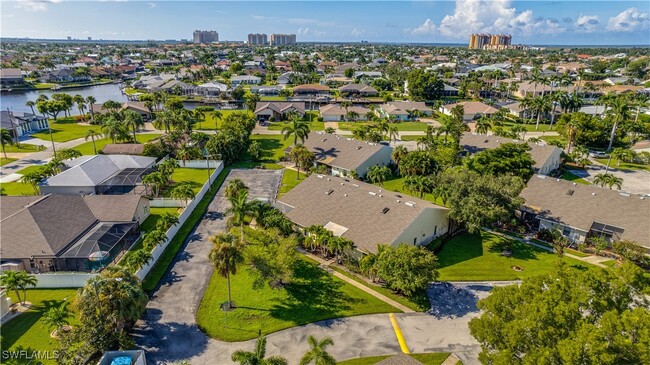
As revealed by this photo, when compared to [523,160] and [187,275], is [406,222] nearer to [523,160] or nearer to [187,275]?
[187,275]

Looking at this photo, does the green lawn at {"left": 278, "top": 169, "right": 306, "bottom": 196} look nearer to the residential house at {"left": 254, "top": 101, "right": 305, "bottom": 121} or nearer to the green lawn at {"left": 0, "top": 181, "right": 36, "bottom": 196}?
the green lawn at {"left": 0, "top": 181, "right": 36, "bottom": 196}

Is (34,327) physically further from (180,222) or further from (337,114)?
(337,114)

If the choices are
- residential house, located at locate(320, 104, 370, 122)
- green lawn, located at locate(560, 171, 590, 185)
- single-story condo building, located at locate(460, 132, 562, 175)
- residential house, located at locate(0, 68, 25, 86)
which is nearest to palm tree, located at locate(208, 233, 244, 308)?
single-story condo building, located at locate(460, 132, 562, 175)

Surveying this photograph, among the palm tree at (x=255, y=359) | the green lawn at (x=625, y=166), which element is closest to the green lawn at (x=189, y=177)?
the palm tree at (x=255, y=359)

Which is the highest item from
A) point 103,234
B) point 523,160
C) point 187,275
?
point 523,160

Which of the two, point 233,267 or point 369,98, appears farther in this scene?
point 369,98

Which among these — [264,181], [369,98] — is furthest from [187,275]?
[369,98]

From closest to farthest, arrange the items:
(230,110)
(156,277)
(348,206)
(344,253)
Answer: (156,277)
(344,253)
(348,206)
(230,110)

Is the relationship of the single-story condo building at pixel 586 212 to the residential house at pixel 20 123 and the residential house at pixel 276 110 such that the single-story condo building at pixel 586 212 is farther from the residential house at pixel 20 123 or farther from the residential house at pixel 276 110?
the residential house at pixel 20 123
